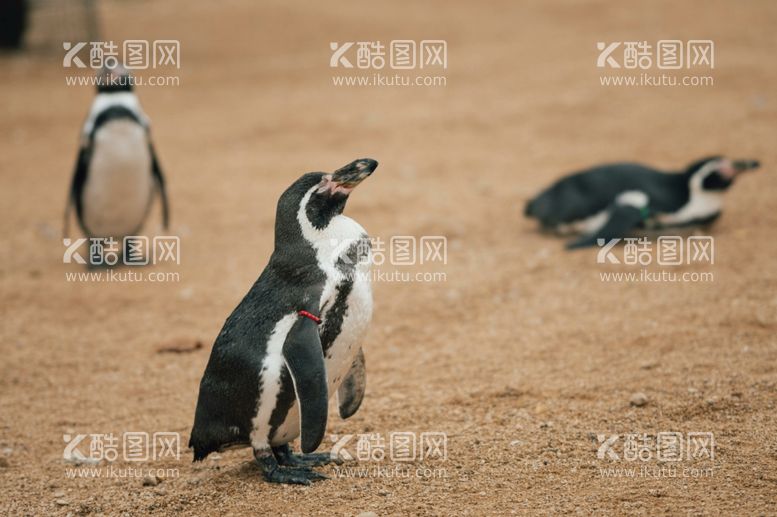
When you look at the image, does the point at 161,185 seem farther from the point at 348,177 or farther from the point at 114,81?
the point at 348,177

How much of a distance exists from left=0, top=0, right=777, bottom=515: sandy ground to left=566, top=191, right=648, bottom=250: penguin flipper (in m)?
0.24

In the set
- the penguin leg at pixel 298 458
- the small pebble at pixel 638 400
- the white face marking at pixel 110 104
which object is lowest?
the penguin leg at pixel 298 458

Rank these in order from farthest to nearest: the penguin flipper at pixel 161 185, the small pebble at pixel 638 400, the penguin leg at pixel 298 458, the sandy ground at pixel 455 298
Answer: the penguin flipper at pixel 161 185 → the small pebble at pixel 638 400 → the penguin leg at pixel 298 458 → the sandy ground at pixel 455 298

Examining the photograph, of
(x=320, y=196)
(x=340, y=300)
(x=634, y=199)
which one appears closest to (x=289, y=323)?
(x=340, y=300)

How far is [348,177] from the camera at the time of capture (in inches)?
145

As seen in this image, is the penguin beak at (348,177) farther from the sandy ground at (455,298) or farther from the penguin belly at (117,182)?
the penguin belly at (117,182)

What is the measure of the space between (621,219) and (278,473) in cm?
410

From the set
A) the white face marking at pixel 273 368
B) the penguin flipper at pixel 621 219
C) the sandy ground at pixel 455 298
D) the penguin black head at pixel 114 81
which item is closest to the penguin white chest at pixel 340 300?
the white face marking at pixel 273 368

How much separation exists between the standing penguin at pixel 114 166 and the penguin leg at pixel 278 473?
177 inches

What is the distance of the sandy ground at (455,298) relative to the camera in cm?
378

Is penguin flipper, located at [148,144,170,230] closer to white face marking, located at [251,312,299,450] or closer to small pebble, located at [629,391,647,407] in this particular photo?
white face marking, located at [251,312,299,450]

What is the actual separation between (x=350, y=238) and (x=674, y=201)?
421 cm

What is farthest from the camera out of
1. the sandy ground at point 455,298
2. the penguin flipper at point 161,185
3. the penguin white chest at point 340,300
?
the penguin flipper at point 161,185

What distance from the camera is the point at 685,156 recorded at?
9.38 m
